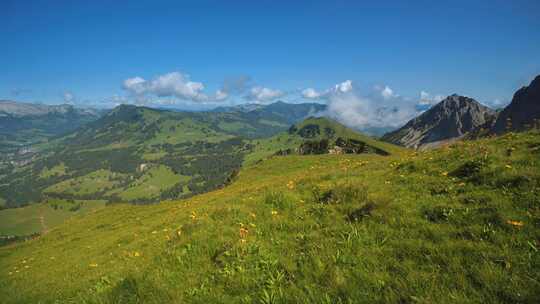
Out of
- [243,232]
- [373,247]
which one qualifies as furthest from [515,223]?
[243,232]

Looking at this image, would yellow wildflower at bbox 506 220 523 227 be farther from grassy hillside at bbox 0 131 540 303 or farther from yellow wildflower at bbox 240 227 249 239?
yellow wildflower at bbox 240 227 249 239

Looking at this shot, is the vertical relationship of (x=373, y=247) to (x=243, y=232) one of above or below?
above

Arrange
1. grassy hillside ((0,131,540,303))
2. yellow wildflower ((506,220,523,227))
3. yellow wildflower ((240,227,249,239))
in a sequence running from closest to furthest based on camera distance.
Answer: grassy hillside ((0,131,540,303))
yellow wildflower ((506,220,523,227))
yellow wildflower ((240,227,249,239))

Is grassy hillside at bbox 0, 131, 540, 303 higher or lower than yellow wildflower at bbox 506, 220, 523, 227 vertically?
lower

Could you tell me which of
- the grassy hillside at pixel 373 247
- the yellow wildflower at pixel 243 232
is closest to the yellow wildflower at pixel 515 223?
the grassy hillside at pixel 373 247

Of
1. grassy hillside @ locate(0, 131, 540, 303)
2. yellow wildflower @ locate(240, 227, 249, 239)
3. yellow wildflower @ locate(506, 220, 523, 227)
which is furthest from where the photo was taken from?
yellow wildflower @ locate(240, 227, 249, 239)

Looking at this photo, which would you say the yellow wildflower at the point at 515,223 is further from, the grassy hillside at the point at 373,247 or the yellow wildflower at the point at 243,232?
the yellow wildflower at the point at 243,232

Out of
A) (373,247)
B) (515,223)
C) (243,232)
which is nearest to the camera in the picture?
(515,223)

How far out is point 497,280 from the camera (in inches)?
169

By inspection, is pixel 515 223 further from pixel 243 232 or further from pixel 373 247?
pixel 243 232

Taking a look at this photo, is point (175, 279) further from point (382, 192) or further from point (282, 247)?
point (382, 192)

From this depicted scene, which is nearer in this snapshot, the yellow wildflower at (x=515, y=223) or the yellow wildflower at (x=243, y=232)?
the yellow wildflower at (x=515, y=223)

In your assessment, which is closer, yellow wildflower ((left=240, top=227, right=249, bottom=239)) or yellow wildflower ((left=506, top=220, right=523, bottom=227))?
yellow wildflower ((left=506, top=220, right=523, bottom=227))

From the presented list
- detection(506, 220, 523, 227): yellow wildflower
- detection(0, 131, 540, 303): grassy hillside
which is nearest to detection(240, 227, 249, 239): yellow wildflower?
detection(0, 131, 540, 303): grassy hillside
